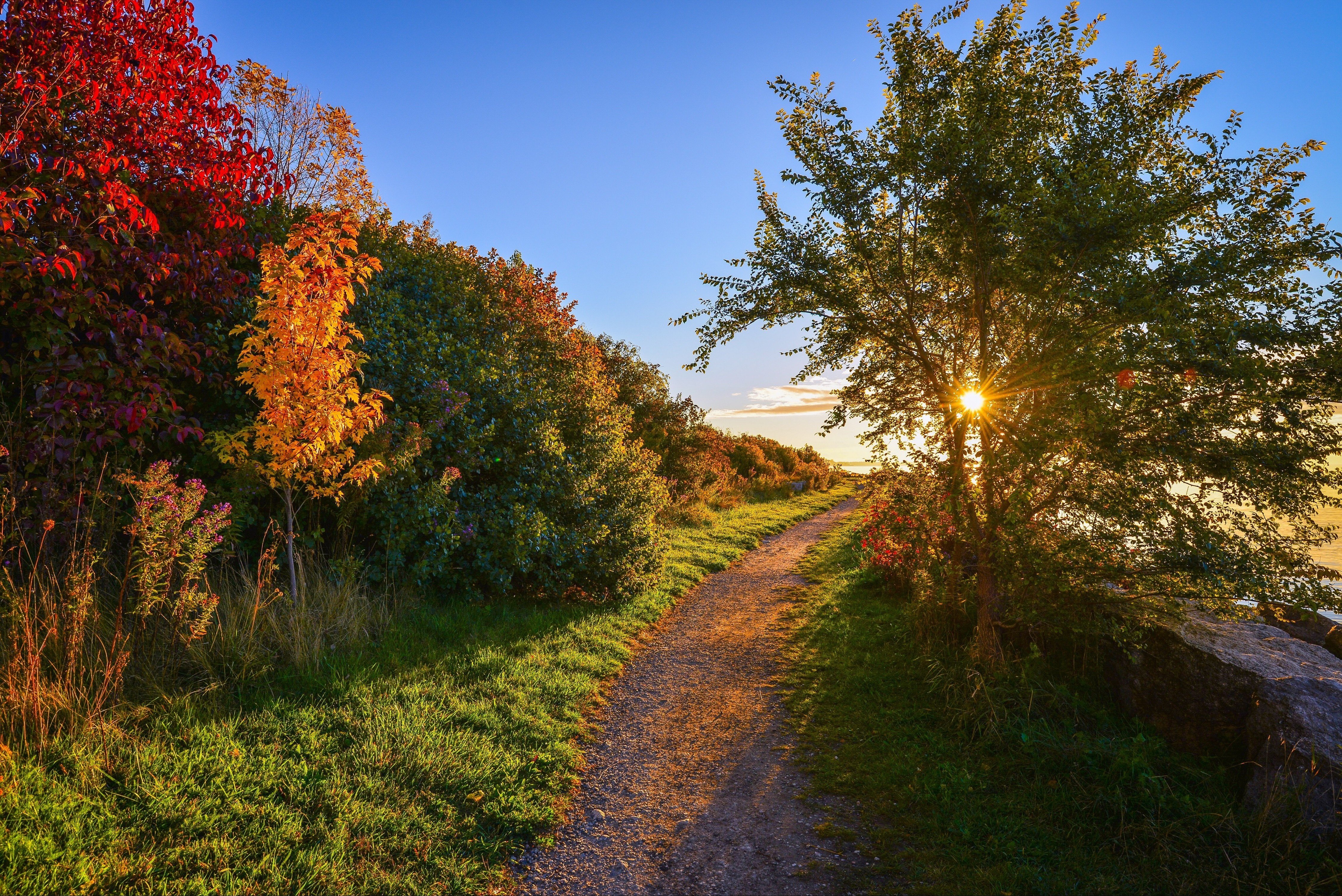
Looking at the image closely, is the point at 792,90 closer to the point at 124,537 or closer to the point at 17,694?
the point at 17,694

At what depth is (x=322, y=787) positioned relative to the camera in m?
4.15

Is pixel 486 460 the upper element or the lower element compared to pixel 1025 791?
upper

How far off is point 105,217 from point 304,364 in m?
2.05

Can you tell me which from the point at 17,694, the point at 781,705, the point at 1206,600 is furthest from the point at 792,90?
the point at 17,694

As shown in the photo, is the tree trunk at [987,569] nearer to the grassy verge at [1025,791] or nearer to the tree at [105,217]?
the grassy verge at [1025,791]

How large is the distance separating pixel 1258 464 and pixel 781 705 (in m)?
4.85

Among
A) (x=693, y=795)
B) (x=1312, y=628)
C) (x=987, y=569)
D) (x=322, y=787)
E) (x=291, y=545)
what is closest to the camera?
(x=322, y=787)

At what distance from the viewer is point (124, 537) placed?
263 inches

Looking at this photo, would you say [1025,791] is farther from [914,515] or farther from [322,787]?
[322,787]

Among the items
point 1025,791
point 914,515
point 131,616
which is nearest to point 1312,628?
point 914,515

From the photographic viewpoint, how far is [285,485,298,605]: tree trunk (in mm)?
6387

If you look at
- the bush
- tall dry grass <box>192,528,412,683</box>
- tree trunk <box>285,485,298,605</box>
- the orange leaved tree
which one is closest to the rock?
the bush

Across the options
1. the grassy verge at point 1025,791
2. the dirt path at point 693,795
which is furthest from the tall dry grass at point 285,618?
the grassy verge at point 1025,791

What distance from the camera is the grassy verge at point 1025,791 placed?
3.84 metres
